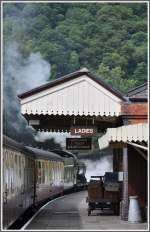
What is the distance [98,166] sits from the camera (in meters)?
70.4

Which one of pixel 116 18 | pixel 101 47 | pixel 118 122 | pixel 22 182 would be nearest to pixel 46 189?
pixel 118 122

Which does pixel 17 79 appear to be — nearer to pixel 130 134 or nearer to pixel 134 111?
pixel 134 111

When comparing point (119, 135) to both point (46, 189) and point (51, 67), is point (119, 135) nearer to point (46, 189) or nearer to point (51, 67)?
point (46, 189)

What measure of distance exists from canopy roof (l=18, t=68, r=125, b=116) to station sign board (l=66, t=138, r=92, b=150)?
326 cm

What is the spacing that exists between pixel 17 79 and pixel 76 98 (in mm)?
55014

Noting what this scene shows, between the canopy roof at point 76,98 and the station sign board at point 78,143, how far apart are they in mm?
3257

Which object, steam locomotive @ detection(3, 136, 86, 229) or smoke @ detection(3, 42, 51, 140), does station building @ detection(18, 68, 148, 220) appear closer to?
steam locomotive @ detection(3, 136, 86, 229)

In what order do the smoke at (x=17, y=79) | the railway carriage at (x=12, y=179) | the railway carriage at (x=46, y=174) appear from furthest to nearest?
the smoke at (x=17, y=79)
the railway carriage at (x=46, y=174)
the railway carriage at (x=12, y=179)

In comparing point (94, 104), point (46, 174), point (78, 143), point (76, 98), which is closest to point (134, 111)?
point (94, 104)

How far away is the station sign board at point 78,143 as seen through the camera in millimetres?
22672

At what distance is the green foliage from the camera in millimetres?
60188

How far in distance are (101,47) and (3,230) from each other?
176ft

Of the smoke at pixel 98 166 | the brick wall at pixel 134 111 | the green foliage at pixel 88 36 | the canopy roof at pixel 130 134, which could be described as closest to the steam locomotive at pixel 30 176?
the canopy roof at pixel 130 134

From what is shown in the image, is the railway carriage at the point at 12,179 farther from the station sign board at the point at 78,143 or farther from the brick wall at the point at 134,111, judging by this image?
the brick wall at the point at 134,111
